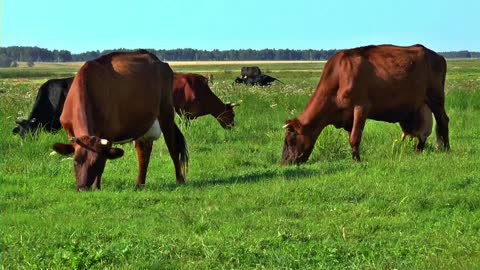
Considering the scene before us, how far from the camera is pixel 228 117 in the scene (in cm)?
1966

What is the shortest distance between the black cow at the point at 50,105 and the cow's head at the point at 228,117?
3.88m

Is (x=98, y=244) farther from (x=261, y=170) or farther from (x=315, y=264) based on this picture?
(x=261, y=170)

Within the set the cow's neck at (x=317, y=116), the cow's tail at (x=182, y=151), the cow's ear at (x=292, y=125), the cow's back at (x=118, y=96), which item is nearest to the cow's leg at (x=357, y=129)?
the cow's neck at (x=317, y=116)

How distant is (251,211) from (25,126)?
902 cm

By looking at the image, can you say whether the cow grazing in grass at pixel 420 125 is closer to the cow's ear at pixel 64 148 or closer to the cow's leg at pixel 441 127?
the cow's leg at pixel 441 127

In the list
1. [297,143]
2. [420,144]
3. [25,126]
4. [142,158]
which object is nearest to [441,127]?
[420,144]

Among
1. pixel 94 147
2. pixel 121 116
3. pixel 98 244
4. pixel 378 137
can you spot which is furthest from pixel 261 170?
pixel 98 244

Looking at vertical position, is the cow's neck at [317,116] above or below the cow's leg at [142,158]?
above

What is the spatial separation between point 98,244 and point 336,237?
85.0 inches

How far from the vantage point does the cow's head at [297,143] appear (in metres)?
12.6

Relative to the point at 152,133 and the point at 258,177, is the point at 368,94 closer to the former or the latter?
the point at 258,177

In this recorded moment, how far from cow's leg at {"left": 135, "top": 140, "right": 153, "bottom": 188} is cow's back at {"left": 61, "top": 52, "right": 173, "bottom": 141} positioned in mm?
283

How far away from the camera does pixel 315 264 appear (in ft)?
19.6

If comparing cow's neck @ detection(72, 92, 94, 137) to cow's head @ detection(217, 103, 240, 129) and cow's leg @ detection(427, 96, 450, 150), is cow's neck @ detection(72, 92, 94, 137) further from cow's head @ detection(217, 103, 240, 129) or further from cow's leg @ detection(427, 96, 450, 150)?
cow's head @ detection(217, 103, 240, 129)
